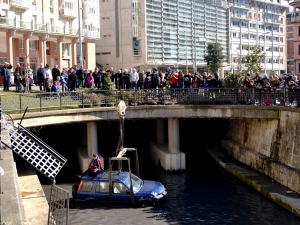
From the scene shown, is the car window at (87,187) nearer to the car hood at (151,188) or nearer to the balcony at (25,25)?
the car hood at (151,188)

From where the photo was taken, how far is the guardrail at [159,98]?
85.8 feet

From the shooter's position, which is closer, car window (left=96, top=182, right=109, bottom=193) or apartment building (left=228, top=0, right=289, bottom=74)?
car window (left=96, top=182, right=109, bottom=193)

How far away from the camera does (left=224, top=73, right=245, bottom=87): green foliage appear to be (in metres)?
31.8

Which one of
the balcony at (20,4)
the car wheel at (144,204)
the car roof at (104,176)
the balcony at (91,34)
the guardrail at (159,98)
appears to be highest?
the balcony at (20,4)

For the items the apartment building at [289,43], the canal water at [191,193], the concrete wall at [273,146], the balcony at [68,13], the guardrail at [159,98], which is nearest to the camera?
the canal water at [191,193]

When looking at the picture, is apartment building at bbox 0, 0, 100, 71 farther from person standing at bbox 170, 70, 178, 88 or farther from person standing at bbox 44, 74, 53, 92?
person standing at bbox 170, 70, 178, 88

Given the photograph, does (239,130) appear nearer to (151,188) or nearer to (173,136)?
(173,136)

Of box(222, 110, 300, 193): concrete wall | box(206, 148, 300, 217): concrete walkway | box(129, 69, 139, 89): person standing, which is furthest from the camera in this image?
box(129, 69, 139, 89): person standing

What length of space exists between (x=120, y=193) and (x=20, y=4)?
1392 inches

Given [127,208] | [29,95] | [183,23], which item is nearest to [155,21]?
[183,23]

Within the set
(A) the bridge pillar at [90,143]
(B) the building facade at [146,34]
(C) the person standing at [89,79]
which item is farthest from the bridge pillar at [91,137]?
(B) the building facade at [146,34]

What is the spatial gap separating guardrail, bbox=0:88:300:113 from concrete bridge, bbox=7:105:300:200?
39cm

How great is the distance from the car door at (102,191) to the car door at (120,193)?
362 mm

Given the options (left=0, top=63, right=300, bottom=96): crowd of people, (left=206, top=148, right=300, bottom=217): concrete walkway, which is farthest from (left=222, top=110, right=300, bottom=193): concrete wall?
(left=0, top=63, right=300, bottom=96): crowd of people
